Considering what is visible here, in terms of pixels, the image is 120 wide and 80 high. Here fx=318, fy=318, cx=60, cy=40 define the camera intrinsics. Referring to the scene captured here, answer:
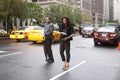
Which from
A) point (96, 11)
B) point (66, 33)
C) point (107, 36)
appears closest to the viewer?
point (66, 33)

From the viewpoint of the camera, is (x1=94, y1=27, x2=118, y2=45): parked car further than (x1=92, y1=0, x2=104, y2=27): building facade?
No

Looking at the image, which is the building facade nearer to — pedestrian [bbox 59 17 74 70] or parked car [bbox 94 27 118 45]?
parked car [bbox 94 27 118 45]

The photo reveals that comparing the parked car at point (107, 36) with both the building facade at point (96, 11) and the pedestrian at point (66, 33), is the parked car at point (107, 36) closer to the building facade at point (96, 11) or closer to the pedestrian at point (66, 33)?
the pedestrian at point (66, 33)

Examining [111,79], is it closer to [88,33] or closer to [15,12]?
[15,12]

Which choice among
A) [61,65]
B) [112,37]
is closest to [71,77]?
[61,65]

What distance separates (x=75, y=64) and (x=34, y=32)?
12.6 metres

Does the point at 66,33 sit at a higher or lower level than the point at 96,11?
lower

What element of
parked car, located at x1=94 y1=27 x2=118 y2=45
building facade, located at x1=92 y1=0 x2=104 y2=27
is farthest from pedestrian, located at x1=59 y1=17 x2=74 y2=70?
building facade, located at x1=92 y1=0 x2=104 y2=27

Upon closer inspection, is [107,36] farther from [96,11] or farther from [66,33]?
[96,11]

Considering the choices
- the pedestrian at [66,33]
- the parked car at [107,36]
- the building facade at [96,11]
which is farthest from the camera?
the building facade at [96,11]

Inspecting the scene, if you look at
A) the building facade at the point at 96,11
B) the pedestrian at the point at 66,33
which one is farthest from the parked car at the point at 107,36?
the building facade at the point at 96,11

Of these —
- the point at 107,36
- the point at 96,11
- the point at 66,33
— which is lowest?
the point at 107,36

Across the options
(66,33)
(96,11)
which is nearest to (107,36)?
(66,33)

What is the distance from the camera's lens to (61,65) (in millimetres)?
11555
